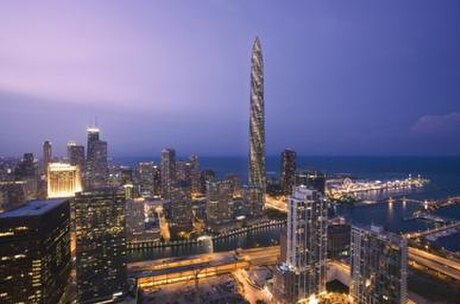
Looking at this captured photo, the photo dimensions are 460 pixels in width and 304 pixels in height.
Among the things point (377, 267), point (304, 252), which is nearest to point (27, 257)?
point (304, 252)

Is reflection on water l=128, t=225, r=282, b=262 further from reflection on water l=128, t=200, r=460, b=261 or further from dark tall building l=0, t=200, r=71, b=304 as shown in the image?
dark tall building l=0, t=200, r=71, b=304

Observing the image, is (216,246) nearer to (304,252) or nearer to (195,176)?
(304,252)

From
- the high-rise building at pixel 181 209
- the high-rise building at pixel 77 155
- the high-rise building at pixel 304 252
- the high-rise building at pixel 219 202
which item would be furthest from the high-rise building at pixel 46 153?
the high-rise building at pixel 304 252

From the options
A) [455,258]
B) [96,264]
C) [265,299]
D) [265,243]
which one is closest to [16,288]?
[96,264]

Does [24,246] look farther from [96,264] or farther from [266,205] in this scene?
[266,205]

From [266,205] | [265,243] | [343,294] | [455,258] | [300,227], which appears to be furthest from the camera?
[266,205]

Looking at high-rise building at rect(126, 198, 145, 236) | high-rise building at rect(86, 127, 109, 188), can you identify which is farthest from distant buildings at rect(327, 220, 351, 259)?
high-rise building at rect(86, 127, 109, 188)
